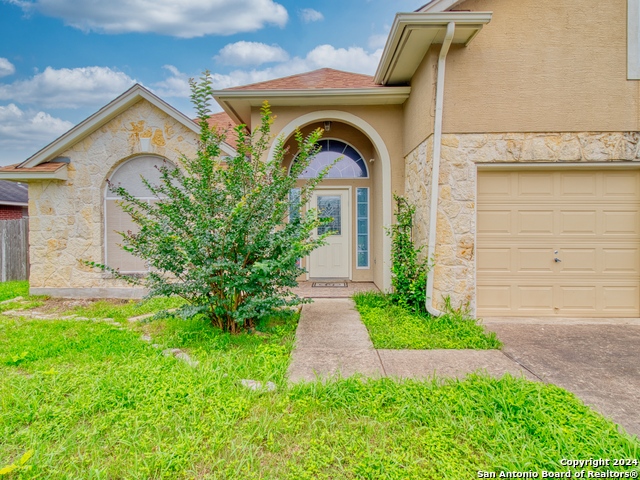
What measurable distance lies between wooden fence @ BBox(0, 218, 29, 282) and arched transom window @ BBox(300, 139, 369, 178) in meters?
8.72

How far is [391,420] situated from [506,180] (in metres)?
4.31

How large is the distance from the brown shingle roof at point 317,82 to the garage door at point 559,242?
10.9 feet

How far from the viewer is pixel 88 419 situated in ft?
8.63

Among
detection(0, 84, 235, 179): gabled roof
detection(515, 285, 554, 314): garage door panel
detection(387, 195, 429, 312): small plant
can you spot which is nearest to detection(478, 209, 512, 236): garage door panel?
detection(515, 285, 554, 314): garage door panel

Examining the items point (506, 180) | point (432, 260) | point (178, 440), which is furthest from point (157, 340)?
point (506, 180)

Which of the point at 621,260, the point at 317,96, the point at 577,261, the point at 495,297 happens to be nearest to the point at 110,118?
the point at 317,96

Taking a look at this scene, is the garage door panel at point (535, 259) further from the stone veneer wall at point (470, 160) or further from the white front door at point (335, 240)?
the white front door at point (335, 240)

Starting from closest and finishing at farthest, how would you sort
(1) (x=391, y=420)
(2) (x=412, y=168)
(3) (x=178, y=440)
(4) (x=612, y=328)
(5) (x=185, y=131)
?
(3) (x=178, y=440) → (1) (x=391, y=420) → (4) (x=612, y=328) → (2) (x=412, y=168) → (5) (x=185, y=131)

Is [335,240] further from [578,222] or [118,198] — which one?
[118,198]

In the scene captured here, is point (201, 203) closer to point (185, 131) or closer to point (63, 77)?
point (185, 131)

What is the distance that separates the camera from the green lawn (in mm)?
2109

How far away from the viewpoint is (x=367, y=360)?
362cm

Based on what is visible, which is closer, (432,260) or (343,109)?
(432,260)

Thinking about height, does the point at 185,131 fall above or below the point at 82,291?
above
